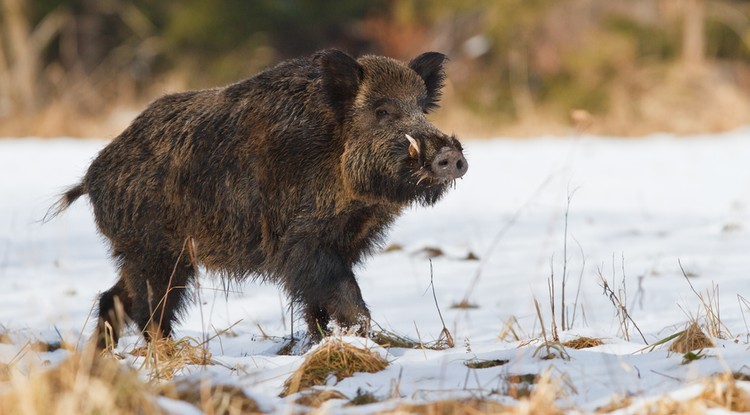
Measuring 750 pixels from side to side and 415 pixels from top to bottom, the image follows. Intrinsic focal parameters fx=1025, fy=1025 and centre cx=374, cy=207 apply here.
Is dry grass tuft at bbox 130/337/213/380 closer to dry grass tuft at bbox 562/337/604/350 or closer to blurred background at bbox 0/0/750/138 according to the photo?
dry grass tuft at bbox 562/337/604/350

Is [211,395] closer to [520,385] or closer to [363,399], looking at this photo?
[363,399]

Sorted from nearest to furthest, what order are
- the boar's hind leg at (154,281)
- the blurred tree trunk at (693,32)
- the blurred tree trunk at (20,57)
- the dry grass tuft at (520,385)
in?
the dry grass tuft at (520,385) → the boar's hind leg at (154,281) → the blurred tree trunk at (20,57) → the blurred tree trunk at (693,32)

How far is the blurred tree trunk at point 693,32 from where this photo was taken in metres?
22.9

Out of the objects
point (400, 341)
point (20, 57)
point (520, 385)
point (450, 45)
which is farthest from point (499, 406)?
point (450, 45)

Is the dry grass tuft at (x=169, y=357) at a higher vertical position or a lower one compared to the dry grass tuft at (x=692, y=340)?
lower

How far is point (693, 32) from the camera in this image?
23578mm

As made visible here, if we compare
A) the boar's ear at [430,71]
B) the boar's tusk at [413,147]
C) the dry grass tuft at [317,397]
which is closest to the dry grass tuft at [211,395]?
the dry grass tuft at [317,397]

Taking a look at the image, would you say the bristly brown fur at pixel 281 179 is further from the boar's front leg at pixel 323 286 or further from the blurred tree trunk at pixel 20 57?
the blurred tree trunk at pixel 20 57

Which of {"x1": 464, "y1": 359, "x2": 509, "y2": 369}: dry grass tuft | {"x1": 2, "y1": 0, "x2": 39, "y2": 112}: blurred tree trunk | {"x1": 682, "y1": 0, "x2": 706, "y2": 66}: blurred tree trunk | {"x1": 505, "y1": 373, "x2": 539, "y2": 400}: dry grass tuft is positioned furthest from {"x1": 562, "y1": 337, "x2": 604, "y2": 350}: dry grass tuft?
{"x1": 682, "y1": 0, "x2": 706, "y2": 66}: blurred tree trunk

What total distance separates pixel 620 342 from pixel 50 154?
11598 millimetres

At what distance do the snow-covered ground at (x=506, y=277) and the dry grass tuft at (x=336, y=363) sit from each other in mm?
78

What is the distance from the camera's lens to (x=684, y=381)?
349 cm

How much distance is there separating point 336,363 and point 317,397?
385 millimetres

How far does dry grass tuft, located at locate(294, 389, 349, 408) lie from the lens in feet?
11.3
